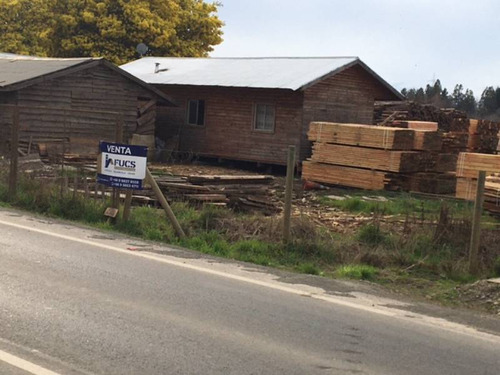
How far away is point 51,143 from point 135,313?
19674 millimetres

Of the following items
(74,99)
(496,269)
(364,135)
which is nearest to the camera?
(496,269)

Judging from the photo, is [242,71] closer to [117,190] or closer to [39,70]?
[39,70]

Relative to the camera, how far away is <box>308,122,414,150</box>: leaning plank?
22.2 metres

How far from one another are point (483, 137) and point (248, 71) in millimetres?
9788

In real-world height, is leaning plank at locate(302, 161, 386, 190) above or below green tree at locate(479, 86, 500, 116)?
below

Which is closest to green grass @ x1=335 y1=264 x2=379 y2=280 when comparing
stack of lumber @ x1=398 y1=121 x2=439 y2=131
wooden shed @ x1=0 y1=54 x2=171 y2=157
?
wooden shed @ x1=0 y1=54 x2=171 y2=157

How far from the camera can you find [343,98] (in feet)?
97.1

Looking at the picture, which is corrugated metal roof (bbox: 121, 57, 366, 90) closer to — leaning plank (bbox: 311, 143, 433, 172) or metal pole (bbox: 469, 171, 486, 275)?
leaning plank (bbox: 311, 143, 433, 172)

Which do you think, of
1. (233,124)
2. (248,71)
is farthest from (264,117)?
(248,71)

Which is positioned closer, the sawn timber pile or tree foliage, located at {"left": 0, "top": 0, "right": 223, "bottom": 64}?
the sawn timber pile

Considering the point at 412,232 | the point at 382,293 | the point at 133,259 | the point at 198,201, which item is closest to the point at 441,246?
the point at 412,232

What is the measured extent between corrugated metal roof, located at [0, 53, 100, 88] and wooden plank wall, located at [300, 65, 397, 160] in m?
8.06

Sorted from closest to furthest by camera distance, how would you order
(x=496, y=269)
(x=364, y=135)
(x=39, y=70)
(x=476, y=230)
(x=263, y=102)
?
(x=476, y=230), (x=496, y=269), (x=364, y=135), (x=39, y=70), (x=263, y=102)

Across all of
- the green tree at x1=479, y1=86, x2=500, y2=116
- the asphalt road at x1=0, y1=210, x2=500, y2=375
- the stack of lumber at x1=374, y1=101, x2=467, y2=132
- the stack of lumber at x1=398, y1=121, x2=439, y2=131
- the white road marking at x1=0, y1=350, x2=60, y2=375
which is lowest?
the white road marking at x1=0, y1=350, x2=60, y2=375
